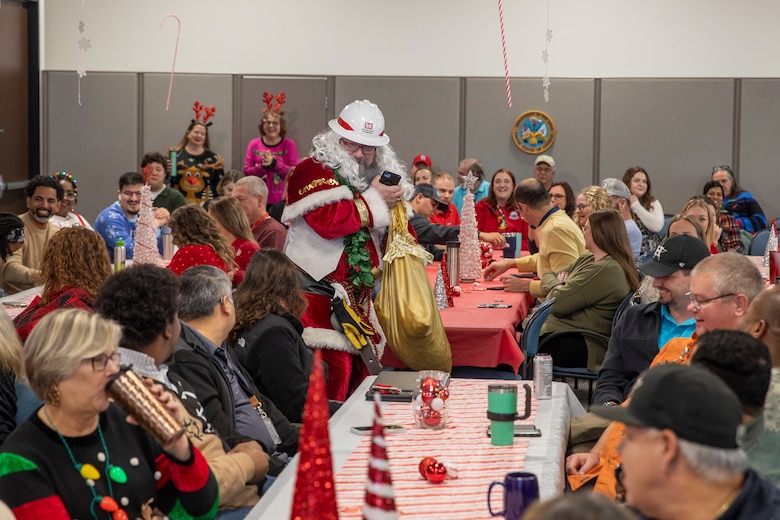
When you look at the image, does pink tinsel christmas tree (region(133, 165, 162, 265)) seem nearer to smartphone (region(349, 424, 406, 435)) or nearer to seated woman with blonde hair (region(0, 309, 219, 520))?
smartphone (region(349, 424, 406, 435))

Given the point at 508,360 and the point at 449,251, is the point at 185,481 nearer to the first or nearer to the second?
the point at 508,360

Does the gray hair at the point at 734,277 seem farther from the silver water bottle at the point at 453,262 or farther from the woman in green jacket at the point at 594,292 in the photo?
the silver water bottle at the point at 453,262

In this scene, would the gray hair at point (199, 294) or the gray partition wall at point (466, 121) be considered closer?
the gray hair at point (199, 294)

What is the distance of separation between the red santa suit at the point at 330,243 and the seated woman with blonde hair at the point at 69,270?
962 mm

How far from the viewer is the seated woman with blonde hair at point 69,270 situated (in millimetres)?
4125

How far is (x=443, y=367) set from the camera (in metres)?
4.70

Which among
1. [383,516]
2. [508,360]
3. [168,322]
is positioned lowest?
[508,360]

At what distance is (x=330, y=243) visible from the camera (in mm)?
4820

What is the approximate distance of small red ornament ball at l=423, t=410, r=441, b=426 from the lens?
124 inches

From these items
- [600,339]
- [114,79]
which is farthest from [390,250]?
[114,79]

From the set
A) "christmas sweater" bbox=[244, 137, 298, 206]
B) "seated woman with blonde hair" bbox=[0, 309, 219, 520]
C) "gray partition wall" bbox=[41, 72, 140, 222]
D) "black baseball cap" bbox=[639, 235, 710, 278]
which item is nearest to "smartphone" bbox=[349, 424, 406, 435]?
"seated woman with blonde hair" bbox=[0, 309, 219, 520]

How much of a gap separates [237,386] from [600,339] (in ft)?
8.36

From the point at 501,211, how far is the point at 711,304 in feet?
18.8

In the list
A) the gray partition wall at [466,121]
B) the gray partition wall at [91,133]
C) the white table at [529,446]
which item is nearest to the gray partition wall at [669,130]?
the gray partition wall at [466,121]
